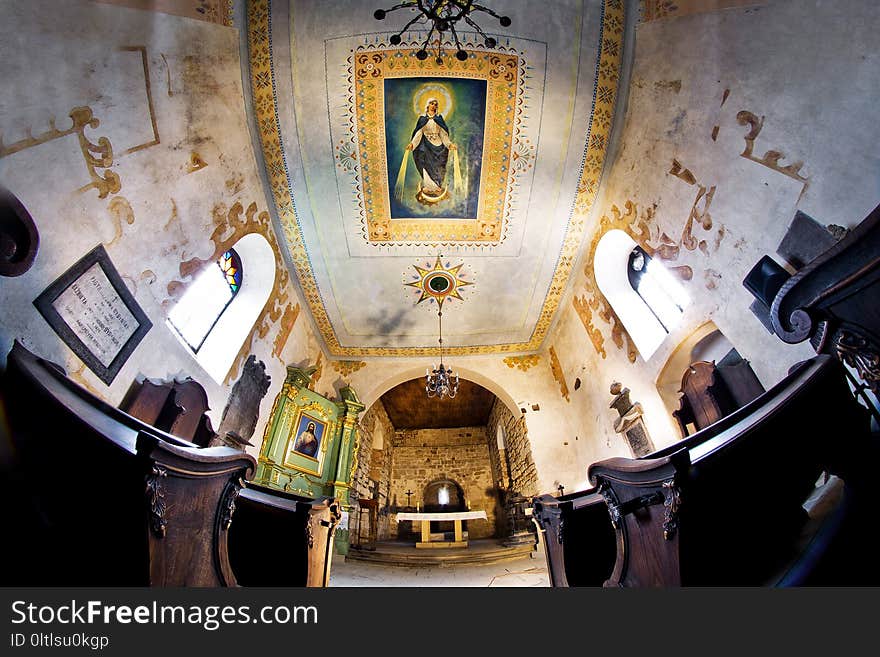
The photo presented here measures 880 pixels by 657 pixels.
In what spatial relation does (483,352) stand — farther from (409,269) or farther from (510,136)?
(510,136)

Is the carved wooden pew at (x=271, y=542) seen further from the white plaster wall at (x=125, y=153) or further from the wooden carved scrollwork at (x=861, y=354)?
the wooden carved scrollwork at (x=861, y=354)

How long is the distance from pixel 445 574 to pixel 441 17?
23.5ft

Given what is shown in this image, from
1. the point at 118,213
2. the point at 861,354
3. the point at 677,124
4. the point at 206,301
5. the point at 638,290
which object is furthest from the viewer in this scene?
the point at 638,290

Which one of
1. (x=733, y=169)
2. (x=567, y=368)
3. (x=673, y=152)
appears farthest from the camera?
(x=567, y=368)

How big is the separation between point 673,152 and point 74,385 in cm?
570

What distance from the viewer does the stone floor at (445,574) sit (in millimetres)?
3771

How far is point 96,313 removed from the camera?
2941 millimetres

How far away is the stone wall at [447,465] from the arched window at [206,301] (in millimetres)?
9579

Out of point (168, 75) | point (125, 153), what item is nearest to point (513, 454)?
point (125, 153)

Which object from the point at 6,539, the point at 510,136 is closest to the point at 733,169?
the point at 510,136

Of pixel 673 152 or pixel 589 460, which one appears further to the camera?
pixel 589 460

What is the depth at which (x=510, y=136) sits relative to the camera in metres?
5.02

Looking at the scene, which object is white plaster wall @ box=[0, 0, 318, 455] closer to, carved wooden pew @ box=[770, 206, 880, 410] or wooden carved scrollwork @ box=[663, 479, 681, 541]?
wooden carved scrollwork @ box=[663, 479, 681, 541]

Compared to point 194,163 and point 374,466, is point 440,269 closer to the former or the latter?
point 194,163
